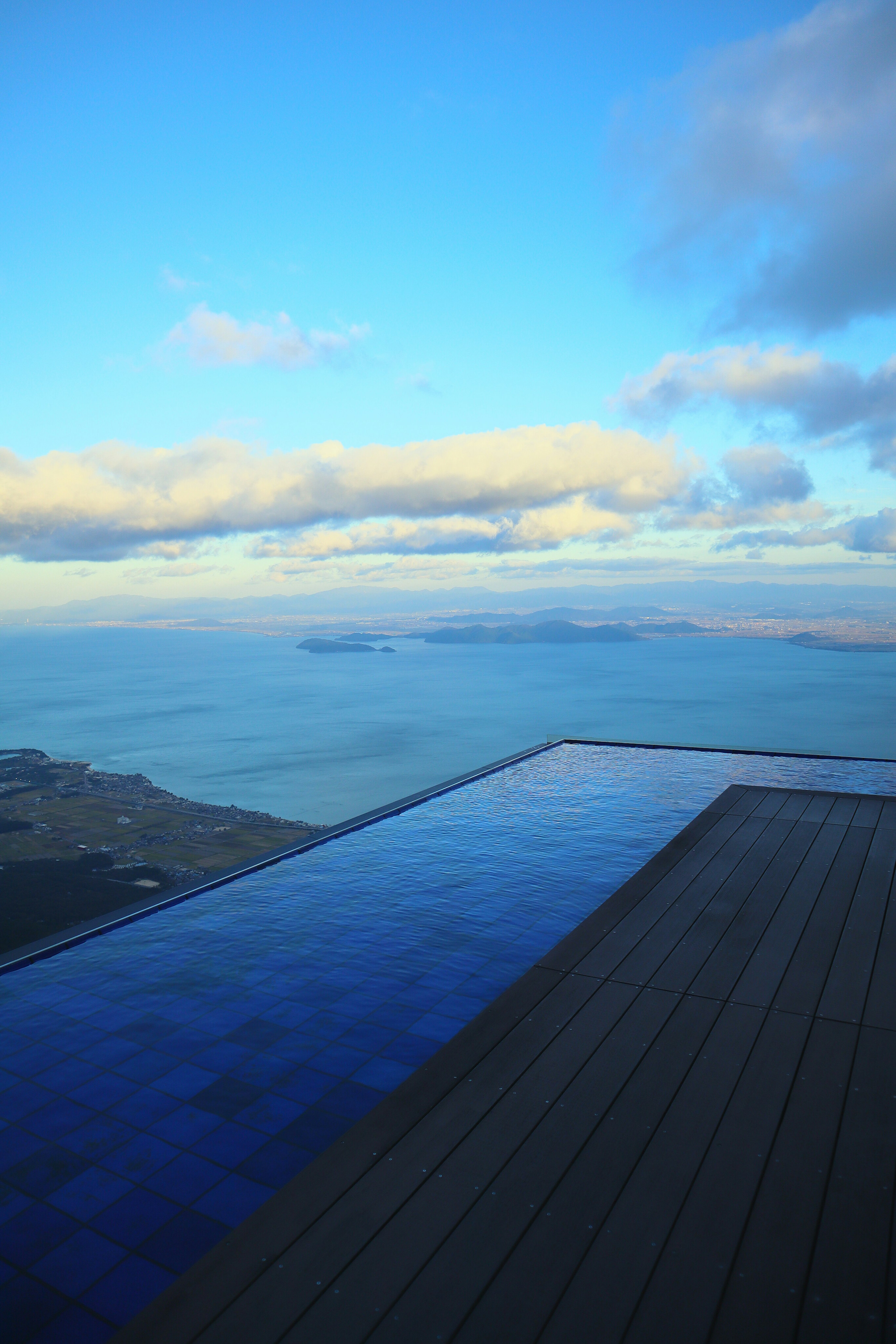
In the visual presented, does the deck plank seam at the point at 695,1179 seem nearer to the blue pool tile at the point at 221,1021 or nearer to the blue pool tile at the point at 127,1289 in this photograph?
the blue pool tile at the point at 127,1289

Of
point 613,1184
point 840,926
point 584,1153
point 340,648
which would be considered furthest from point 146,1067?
point 340,648

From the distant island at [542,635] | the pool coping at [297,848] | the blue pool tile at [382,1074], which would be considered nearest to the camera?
the blue pool tile at [382,1074]

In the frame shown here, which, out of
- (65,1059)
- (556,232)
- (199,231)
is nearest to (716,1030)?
(65,1059)

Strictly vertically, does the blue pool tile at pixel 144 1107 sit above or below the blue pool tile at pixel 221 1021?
above

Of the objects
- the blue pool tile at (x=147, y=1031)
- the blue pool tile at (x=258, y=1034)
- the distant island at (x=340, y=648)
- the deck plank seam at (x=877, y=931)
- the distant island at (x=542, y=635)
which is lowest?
the distant island at (x=340, y=648)

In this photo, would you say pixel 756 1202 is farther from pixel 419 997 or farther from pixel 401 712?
pixel 401 712

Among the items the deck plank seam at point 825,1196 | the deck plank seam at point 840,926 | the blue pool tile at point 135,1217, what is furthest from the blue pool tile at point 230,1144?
the deck plank seam at point 840,926

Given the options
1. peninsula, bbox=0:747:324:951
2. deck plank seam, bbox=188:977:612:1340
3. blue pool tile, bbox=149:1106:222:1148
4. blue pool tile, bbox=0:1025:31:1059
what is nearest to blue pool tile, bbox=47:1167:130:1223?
blue pool tile, bbox=149:1106:222:1148
